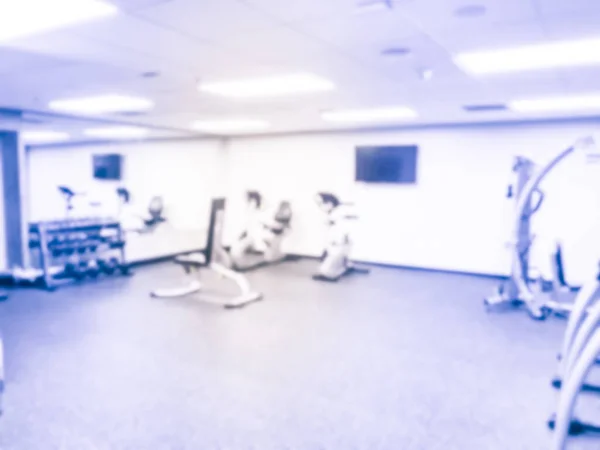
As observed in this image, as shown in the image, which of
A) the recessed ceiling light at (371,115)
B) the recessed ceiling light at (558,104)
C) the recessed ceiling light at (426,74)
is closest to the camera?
the recessed ceiling light at (426,74)

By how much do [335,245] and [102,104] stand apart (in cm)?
359

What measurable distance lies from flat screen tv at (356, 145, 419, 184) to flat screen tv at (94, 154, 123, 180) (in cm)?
414

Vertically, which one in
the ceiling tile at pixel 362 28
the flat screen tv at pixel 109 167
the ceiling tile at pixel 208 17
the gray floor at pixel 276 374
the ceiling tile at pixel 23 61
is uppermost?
the ceiling tile at pixel 362 28

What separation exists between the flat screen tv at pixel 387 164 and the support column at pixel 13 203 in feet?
16.0

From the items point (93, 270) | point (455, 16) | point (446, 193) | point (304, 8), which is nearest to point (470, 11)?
point (455, 16)

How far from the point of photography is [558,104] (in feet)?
16.9

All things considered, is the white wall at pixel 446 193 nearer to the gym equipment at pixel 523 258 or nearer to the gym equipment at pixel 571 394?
the gym equipment at pixel 523 258

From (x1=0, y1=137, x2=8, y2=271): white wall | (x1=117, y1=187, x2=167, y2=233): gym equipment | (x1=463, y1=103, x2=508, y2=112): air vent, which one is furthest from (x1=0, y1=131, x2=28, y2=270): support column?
(x1=463, y1=103, x2=508, y2=112): air vent

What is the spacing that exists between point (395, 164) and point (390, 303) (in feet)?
8.98

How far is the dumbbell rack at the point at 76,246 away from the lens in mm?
5953

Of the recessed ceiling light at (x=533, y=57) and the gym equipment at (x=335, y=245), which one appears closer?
the recessed ceiling light at (x=533, y=57)

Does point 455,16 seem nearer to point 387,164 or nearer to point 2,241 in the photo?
point 387,164

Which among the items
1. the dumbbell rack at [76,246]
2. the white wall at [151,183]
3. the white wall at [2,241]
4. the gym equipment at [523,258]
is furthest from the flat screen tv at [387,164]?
the white wall at [2,241]

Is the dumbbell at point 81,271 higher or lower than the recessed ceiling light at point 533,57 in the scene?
lower
